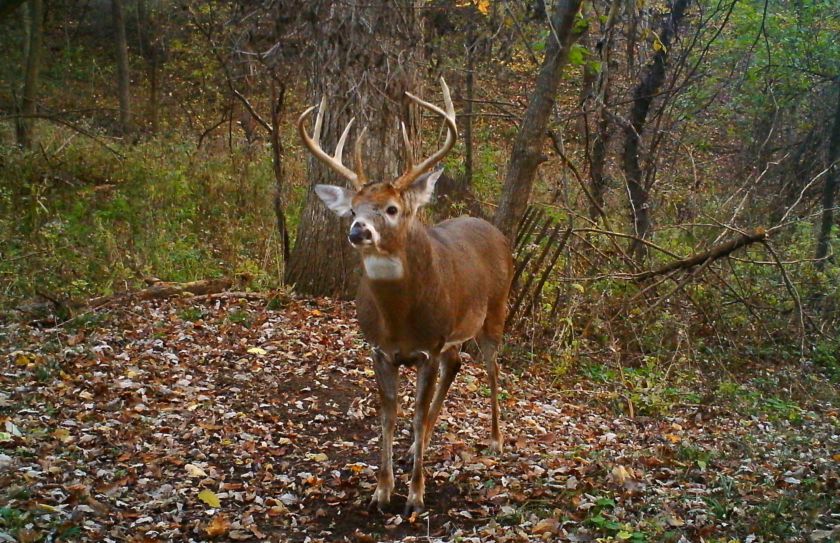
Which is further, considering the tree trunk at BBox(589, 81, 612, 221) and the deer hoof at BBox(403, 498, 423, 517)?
the tree trunk at BBox(589, 81, 612, 221)

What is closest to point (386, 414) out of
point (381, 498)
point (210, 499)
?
point (381, 498)

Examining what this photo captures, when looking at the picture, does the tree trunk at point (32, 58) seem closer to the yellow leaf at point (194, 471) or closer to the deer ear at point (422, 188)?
the yellow leaf at point (194, 471)

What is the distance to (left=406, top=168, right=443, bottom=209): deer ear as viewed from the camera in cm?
577

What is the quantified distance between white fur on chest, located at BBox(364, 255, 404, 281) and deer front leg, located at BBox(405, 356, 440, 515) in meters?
0.69

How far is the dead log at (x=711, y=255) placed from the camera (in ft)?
31.3

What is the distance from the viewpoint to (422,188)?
19.1ft

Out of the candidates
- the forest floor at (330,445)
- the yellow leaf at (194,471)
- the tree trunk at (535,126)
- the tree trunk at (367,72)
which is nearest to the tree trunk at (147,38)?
the tree trunk at (367,72)

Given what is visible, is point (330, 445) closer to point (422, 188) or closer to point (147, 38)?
point (422, 188)

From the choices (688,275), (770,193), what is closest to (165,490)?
(688,275)

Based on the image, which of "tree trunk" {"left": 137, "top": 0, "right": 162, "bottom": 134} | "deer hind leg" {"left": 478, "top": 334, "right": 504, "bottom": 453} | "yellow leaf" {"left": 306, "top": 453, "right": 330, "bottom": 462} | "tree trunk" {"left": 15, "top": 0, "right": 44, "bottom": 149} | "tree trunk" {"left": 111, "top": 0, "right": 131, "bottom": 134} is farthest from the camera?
"tree trunk" {"left": 137, "top": 0, "right": 162, "bottom": 134}

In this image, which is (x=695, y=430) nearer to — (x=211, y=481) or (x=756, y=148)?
(x=211, y=481)

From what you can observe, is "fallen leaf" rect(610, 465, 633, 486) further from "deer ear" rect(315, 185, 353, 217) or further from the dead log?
the dead log

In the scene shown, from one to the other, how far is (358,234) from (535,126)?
448 centimetres

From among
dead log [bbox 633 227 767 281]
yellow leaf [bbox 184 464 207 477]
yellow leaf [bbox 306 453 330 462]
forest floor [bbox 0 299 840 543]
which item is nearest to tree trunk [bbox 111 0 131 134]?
forest floor [bbox 0 299 840 543]
